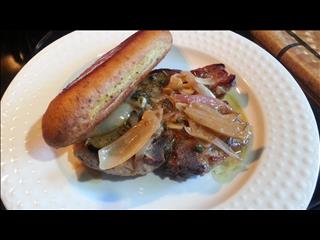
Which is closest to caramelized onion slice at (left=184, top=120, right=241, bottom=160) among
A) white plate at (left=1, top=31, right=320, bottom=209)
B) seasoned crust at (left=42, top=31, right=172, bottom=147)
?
white plate at (left=1, top=31, right=320, bottom=209)

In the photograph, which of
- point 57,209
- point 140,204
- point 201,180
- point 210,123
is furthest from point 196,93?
point 57,209

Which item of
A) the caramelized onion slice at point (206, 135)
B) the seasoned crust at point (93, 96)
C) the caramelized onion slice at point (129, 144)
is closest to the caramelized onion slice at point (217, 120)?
the caramelized onion slice at point (206, 135)

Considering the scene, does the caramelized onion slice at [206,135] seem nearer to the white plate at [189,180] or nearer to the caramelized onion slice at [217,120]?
the caramelized onion slice at [217,120]

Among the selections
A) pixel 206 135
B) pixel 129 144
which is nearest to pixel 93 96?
pixel 129 144

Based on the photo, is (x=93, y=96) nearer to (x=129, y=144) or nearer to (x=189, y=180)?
(x=129, y=144)

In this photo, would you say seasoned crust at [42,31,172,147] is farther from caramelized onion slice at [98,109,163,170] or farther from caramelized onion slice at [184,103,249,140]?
caramelized onion slice at [184,103,249,140]
